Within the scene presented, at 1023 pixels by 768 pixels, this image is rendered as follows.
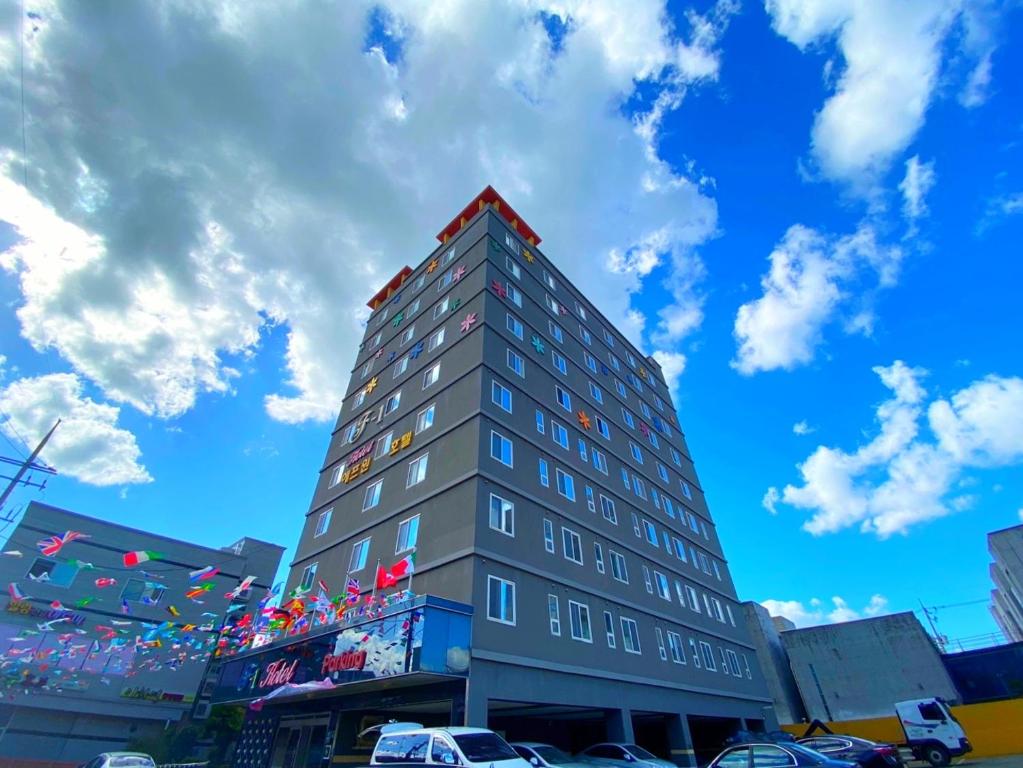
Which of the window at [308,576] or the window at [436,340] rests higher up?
the window at [436,340]

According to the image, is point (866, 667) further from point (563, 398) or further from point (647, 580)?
point (563, 398)

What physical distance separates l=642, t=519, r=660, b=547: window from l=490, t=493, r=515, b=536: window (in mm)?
11868

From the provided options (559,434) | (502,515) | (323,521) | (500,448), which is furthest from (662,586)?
(323,521)

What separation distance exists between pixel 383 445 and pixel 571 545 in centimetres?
1036

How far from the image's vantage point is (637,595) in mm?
23203

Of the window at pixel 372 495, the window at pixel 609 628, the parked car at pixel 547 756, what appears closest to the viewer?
the parked car at pixel 547 756

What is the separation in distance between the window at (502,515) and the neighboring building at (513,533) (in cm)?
8

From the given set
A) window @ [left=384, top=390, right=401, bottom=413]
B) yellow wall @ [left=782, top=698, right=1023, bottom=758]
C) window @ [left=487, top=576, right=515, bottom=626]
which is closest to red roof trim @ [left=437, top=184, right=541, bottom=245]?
window @ [left=384, top=390, right=401, bottom=413]

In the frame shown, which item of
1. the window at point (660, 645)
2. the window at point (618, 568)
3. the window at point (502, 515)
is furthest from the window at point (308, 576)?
the window at point (660, 645)

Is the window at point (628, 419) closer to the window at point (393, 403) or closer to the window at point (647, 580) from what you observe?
the window at point (647, 580)

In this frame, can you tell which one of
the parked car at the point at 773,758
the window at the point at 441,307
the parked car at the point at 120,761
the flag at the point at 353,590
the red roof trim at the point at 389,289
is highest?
the red roof trim at the point at 389,289

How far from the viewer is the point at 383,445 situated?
24.4m

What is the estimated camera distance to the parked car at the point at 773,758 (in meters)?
9.04

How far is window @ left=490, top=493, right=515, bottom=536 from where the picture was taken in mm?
17703
